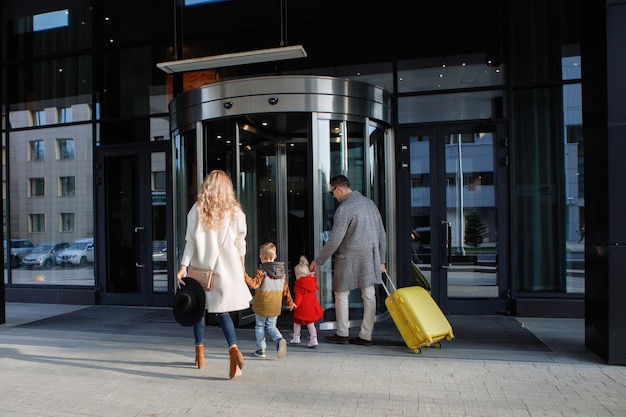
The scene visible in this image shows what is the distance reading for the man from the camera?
17.2ft

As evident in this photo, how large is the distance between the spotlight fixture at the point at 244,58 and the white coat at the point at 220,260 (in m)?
2.32

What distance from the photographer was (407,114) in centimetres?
716

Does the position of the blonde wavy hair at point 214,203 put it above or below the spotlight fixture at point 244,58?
below

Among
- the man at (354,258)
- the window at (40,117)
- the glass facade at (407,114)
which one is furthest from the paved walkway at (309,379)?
the window at (40,117)

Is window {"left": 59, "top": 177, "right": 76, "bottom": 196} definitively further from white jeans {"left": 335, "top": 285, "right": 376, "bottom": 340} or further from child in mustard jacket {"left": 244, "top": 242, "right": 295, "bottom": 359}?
white jeans {"left": 335, "top": 285, "right": 376, "bottom": 340}

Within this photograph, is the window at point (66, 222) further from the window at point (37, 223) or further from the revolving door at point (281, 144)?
the revolving door at point (281, 144)

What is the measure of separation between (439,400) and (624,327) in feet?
6.30

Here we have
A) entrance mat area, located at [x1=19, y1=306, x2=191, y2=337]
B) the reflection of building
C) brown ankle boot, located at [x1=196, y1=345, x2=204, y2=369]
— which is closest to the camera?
brown ankle boot, located at [x1=196, y1=345, x2=204, y2=369]

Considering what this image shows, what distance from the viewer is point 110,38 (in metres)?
8.52

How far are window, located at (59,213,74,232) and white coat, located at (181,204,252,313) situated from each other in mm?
5100

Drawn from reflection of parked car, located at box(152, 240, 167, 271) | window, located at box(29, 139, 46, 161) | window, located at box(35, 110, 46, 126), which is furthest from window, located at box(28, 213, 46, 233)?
reflection of parked car, located at box(152, 240, 167, 271)

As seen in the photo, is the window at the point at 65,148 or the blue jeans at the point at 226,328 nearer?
the blue jeans at the point at 226,328

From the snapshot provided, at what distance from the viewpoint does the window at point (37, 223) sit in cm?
866

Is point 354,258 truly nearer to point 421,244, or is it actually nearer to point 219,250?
point 219,250
